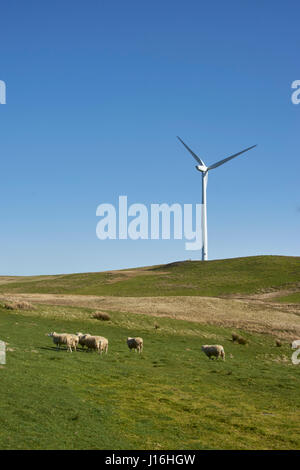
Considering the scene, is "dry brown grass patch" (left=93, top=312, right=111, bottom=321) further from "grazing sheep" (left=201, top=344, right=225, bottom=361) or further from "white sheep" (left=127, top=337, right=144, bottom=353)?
"grazing sheep" (left=201, top=344, right=225, bottom=361)

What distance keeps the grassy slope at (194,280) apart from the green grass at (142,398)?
2530 inches

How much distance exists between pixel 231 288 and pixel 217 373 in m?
76.1

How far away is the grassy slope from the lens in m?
108

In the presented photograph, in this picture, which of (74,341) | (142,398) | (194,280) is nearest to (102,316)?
(74,341)

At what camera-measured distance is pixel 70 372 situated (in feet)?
87.6

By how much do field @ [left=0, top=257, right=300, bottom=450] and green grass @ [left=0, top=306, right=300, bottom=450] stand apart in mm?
67

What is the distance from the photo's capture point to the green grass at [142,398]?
1764 centimetres

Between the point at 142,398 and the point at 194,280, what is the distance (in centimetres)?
9745

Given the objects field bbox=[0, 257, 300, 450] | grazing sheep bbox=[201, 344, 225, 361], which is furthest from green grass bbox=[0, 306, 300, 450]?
grazing sheep bbox=[201, 344, 225, 361]

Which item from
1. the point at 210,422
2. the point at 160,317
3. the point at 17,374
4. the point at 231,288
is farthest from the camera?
the point at 231,288

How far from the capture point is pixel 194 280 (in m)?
120

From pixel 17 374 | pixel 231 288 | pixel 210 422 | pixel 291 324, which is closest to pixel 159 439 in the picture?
pixel 210 422

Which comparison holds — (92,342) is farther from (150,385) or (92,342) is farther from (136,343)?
(150,385)
